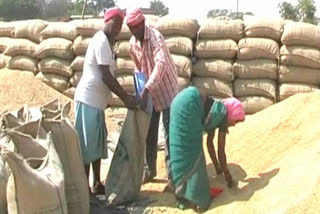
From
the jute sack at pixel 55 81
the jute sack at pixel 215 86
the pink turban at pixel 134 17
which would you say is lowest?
the jute sack at pixel 55 81

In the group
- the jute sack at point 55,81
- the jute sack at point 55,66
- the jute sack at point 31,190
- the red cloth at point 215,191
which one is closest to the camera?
the jute sack at point 31,190

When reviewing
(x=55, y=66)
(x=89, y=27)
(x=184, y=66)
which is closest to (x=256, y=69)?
(x=184, y=66)

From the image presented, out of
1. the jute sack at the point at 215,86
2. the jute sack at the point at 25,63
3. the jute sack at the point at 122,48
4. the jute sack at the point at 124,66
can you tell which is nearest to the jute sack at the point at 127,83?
the jute sack at the point at 124,66

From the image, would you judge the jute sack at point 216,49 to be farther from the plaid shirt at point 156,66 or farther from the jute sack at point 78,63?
the plaid shirt at point 156,66

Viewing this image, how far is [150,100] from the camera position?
486 centimetres

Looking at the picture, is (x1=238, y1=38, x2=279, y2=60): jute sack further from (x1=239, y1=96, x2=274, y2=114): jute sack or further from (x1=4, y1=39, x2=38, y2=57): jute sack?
(x1=4, y1=39, x2=38, y2=57): jute sack

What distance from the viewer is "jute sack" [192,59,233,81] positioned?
779cm

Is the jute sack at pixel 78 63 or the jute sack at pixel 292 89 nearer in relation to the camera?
the jute sack at pixel 292 89

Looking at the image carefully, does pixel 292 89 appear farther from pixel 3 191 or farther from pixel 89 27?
pixel 3 191

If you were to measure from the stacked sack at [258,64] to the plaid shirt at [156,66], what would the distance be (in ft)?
9.78

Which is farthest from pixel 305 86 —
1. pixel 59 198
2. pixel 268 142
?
pixel 59 198

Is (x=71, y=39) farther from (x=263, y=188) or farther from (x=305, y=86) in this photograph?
(x=263, y=188)

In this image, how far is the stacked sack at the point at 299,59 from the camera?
7479 millimetres

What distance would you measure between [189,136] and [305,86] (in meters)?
3.68
